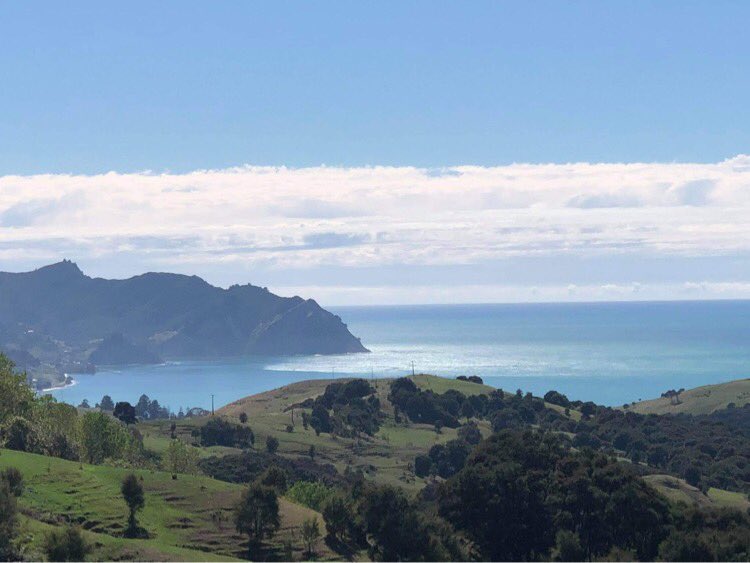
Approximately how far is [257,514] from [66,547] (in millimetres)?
17182

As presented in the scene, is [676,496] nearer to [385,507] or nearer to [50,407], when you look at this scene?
[385,507]

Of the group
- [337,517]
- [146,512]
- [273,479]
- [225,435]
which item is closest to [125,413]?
[225,435]

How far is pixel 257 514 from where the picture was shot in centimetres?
6500

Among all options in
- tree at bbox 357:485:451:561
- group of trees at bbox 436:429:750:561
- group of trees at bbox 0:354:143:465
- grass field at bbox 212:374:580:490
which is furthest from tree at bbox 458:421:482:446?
tree at bbox 357:485:451:561

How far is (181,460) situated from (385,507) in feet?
131

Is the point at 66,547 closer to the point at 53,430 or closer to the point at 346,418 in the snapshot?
the point at 53,430

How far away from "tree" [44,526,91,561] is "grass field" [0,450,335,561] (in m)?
3.06

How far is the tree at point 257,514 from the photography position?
64.9 m

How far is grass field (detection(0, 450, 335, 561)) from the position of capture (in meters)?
57.6

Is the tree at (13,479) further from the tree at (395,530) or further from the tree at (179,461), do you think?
the tree at (179,461)

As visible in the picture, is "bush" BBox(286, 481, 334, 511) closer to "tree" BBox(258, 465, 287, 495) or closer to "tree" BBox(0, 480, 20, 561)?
"tree" BBox(258, 465, 287, 495)

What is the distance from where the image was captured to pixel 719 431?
7731 inches

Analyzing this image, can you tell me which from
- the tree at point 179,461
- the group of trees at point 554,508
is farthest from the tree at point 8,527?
the tree at point 179,461

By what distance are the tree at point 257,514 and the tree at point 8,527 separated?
16136 mm
